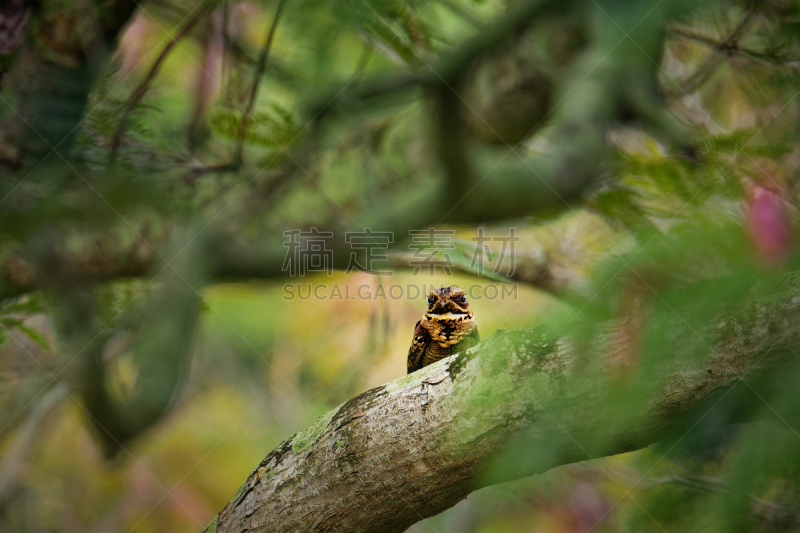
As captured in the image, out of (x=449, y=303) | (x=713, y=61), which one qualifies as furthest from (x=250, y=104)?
(x=713, y=61)

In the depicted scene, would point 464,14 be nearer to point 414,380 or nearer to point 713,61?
point 713,61

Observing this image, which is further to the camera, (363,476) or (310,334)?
(310,334)

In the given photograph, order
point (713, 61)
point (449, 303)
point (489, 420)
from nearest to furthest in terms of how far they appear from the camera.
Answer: point (489, 420)
point (713, 61)
point (449, 303)

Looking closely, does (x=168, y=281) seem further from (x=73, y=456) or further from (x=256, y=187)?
(x=73, y=456)

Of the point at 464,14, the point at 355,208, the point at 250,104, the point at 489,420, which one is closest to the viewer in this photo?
the point at 489,420

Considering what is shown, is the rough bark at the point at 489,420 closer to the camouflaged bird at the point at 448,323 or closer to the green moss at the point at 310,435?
the green moss at the point at 310,435

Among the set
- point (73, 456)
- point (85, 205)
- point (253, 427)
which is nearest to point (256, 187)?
point (85, 205)

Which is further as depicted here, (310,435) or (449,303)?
(449,303)
